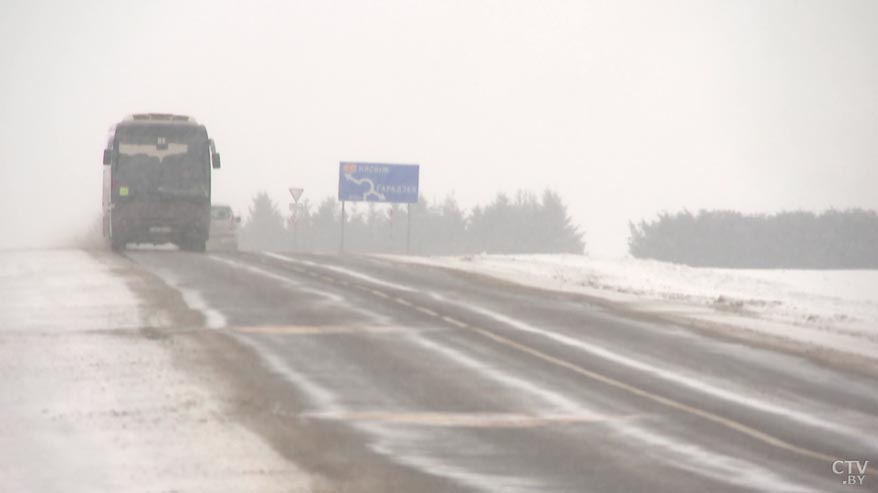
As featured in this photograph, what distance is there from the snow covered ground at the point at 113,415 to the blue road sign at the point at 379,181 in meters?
45.1

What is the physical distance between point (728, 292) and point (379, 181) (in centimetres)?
3003

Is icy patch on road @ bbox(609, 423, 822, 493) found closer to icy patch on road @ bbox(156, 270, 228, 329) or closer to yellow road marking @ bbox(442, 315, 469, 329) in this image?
yellow road marking @ bbox(442, 315, 469, 329)

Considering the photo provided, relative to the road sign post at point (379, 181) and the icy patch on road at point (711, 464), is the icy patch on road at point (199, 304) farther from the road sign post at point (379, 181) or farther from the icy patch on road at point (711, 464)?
the road sign post at point (379, 181)

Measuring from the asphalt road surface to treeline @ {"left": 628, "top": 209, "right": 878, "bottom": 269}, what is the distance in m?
100

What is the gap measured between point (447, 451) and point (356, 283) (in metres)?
18.8

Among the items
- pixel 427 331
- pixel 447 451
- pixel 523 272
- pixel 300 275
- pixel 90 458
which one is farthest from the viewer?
pixel 523 272

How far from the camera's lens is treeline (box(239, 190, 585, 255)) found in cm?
17688

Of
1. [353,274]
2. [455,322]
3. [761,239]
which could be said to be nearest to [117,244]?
[353,274]

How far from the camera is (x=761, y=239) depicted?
138000mm

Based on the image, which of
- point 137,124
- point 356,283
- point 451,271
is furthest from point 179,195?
point 356,283

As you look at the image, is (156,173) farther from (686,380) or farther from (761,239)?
(761,239)

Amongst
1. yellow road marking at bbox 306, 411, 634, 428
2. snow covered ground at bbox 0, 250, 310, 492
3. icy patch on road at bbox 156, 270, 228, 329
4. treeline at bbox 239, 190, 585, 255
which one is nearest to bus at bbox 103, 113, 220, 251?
icy patch on road at bbox 156, 270, 228, 329

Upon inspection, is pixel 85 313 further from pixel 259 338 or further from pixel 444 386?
pixel 444 386

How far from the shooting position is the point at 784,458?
39.4ft
